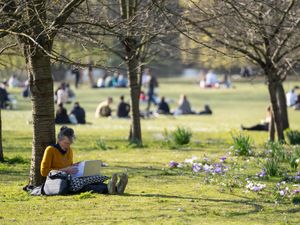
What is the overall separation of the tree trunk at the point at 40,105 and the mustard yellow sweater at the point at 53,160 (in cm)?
58

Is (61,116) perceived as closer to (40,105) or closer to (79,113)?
(79,113)

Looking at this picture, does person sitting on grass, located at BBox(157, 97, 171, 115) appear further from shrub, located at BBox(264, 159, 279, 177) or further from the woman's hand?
the woman's hand

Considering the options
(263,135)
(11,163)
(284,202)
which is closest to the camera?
(284,202)

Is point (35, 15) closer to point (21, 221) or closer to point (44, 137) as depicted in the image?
point (44, 137)

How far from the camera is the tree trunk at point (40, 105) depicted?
12180 mm

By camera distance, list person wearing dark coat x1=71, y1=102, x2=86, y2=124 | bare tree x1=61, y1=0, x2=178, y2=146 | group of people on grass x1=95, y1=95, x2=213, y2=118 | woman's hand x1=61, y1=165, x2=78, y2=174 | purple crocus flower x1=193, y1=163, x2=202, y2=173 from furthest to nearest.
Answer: group of people on grass x1=95, y1=95, x2=213, y2=118 < person wearing dark coat x1=71, y1=102, x2=86, y2=124 < purple crocus flower x1=193, y1=163, x2=202, y2=173 < bare tree x1=61, y1=0, x2=178, y2=146 < woman's hand x1=61, y1=165, x2=78, y2=174

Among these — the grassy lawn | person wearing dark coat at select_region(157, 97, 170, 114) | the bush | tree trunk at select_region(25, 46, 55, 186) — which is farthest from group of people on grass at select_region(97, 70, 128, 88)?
tree trunk at select_region(25, 46, 55, 186)

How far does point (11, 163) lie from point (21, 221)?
682 cm

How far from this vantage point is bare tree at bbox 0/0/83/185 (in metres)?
11.4

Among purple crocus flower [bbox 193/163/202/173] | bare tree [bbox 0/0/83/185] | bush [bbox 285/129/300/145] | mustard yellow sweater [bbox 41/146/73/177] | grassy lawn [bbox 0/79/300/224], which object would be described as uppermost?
bare tree [bbox 0/0/83/185]

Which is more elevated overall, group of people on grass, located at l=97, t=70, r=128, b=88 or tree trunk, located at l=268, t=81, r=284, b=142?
group of people on grass, located at l=97, t=70, r=128, b=88

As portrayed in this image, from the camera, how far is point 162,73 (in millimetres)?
80250

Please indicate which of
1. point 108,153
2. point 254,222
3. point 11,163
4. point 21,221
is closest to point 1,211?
point 21,221

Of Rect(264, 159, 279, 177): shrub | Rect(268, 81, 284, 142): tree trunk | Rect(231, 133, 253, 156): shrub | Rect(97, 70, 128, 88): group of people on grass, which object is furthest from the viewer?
Rect(97, 70, 128, 88): group of people on grass
